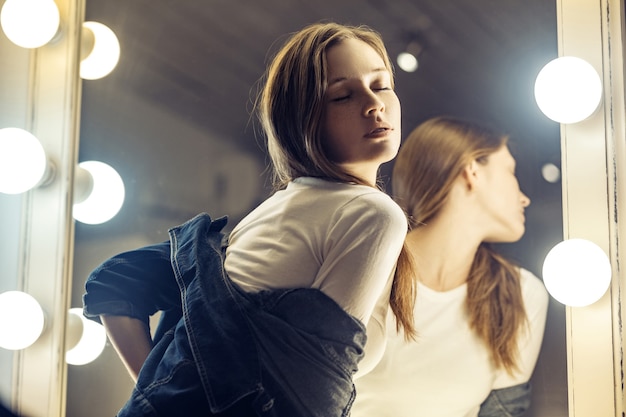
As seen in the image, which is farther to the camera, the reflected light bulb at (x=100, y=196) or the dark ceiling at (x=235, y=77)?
the reflected light bulb at (x=100, y=196)

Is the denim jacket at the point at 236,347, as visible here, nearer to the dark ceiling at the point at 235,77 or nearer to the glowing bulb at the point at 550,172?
the dark ceiling at the point at 235,77

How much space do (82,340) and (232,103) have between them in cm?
46

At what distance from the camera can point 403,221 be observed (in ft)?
2.93

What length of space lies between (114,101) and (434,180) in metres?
0.56

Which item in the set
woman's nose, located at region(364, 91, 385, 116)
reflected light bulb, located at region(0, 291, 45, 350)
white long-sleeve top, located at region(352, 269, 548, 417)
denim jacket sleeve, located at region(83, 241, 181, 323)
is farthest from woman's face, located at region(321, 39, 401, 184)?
reflected light bulb, located at region(0, 291, 45, 350)

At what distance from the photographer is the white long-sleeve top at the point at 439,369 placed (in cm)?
88

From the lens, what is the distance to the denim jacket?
33.8 inches

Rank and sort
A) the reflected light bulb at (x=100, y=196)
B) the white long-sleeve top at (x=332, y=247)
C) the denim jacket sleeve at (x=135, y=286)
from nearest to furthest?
the white long-sleeve top at (x=332, y=247) → the denim jacket sleeve at (x=135, y=286) → the reflected light bulb at (x=100, y=196)

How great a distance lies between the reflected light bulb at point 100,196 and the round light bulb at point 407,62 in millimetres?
498

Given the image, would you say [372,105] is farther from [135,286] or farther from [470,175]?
[135,286]

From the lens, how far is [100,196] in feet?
3.60

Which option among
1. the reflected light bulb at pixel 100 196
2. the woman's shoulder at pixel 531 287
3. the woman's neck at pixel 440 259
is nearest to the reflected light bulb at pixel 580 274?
the woman's shoulder at pixel 531 287

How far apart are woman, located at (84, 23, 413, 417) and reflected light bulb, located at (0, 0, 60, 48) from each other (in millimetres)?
411

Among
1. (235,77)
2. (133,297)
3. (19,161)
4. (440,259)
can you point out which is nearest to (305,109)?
(235,77)
